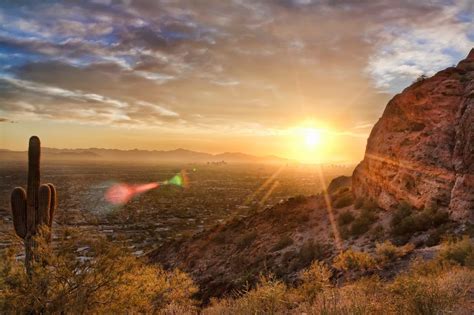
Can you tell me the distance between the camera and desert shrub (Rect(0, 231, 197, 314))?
905cm

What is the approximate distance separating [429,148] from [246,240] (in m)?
12.8

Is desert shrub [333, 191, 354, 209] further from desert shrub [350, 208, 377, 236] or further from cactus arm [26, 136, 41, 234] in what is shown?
cactus arm [26, 136, 41, 234]

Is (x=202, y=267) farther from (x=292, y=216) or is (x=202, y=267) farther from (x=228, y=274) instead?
(x=292, y=216)

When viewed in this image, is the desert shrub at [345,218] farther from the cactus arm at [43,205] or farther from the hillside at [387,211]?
the cactus arm at [43,205]

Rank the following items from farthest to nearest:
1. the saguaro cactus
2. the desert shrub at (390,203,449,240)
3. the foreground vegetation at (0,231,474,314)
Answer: the desert shrub at (390,203,449,240), the saguaro cactus, the foreground vegetation at (0,231,474,314)

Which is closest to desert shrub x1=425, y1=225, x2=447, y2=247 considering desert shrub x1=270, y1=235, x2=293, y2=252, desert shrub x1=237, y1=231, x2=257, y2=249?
desert shrub x1=270, y1=235, x2=293, y2=252

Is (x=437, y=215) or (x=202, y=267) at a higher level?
(x=437, y=215)

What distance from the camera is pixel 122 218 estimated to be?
177 feet

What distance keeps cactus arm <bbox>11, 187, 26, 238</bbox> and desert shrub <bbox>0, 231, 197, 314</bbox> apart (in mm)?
1028

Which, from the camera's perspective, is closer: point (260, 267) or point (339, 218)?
point (260, 267)

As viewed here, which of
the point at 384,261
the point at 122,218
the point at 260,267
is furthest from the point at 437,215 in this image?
the point at 122,218

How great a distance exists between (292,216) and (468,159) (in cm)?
1307

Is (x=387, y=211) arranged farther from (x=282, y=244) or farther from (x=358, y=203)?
(x=282, y=244)

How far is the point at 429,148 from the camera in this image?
21016 millimetres
